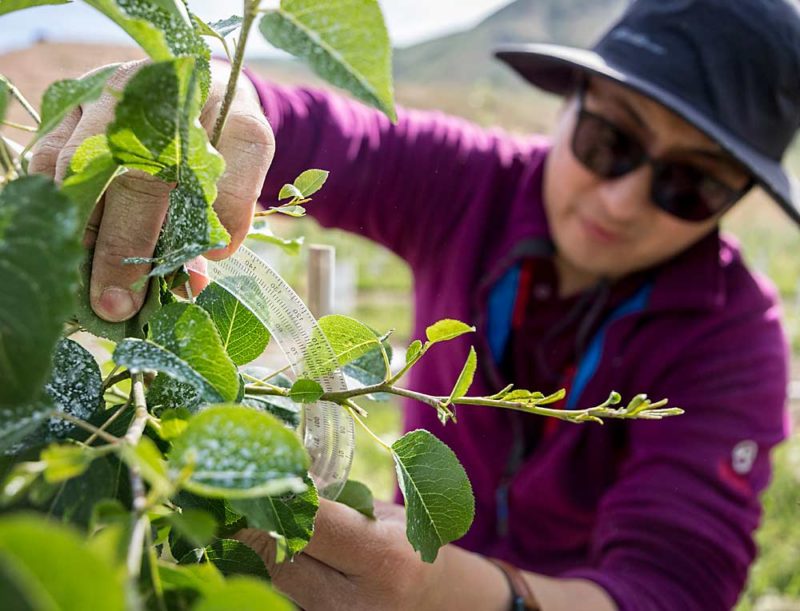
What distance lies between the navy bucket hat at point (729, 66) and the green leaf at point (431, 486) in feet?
3.12

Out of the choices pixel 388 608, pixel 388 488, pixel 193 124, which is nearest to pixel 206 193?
pixel 193 124

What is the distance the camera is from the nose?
4.43 feet

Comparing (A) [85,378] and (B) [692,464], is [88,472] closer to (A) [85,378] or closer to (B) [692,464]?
(A) [85,378]

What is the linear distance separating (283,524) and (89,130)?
0.95 ft

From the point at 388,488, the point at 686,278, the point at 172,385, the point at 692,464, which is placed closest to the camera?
the point at 172,385

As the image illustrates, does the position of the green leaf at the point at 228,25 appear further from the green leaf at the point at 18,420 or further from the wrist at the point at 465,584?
the wrist at the point at 465,584

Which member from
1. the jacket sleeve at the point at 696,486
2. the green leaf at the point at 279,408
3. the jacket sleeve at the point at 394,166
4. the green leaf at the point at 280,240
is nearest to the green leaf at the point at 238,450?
the green leaf at the point at 279,408

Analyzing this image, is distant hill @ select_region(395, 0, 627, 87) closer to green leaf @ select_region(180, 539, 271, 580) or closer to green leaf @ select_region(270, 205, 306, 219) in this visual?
green leaf @ select_region(270, 205, 306, 219)

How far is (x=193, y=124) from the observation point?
33cm

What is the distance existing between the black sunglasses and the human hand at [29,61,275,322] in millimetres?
925

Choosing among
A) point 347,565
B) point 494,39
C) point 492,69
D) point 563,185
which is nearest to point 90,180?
point 347,565

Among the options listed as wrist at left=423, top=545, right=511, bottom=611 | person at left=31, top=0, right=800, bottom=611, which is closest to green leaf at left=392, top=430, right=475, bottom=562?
wrist at left=423, top=545, right=511, bottom=611

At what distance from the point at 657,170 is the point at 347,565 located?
98 cm

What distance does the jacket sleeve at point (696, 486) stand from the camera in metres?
1.18
